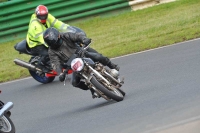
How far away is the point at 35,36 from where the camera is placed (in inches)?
546

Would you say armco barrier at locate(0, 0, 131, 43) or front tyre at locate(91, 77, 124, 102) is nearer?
front tyre at locate(91, 77, 124, 102)

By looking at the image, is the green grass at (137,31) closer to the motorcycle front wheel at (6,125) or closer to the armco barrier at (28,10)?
the armco barrier at (28,10)

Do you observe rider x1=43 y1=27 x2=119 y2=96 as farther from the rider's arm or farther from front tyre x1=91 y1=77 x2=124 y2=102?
the rider's arm

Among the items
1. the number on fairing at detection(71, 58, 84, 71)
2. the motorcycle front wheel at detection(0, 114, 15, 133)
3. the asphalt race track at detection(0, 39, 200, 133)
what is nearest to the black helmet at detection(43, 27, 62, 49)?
the number on fairing at detection(71, 58, 84, 71)

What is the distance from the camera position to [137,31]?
18.3 m

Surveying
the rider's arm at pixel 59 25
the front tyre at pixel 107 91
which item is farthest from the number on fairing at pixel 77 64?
the rider's arm at pixel 59 25

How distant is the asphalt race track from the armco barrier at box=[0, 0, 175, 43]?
524 cm

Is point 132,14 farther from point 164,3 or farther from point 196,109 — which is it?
point 196,109

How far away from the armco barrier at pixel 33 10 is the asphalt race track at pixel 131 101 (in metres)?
5.24

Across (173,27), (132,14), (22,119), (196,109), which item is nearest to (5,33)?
(132,14)

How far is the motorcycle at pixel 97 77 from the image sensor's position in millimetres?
9867

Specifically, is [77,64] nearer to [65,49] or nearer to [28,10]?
[65,49]

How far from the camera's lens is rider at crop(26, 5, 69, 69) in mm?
13539

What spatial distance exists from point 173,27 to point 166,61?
4.29 meters
